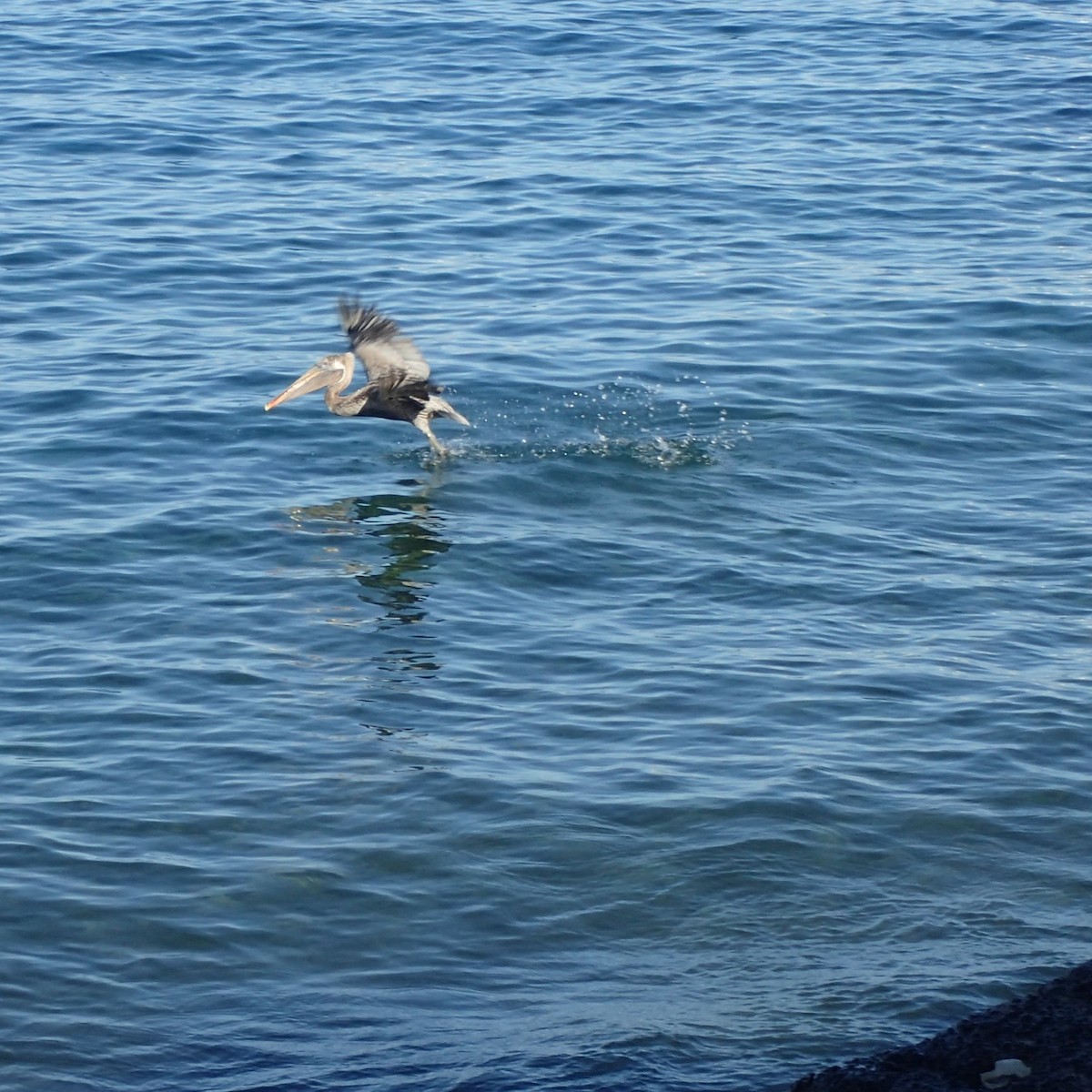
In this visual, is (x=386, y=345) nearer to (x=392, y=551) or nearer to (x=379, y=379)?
(x=379, y=379)

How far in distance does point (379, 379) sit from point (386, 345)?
34 centimetres

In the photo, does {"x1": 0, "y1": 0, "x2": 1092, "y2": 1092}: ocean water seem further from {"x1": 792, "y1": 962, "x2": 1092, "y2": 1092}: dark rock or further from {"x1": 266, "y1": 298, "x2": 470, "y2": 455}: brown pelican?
{"x1": 792, "y1": 962, "x2": 1092, "y2": 1092}: dark rock

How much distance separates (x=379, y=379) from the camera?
50.0ft

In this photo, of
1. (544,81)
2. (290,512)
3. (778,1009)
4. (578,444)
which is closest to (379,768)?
(778,1009)

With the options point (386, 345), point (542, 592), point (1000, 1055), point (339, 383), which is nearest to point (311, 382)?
point (339, 383)

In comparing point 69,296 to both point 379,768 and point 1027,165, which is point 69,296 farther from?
point 1027,165

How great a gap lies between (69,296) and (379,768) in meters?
9.31

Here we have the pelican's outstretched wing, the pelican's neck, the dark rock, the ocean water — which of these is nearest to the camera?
the dark rock

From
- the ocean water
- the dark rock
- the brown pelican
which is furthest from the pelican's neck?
the dark rock

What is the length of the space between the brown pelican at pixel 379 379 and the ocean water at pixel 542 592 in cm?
40

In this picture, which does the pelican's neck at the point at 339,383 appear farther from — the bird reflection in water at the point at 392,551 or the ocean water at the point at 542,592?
the bird reflection in water at the point at 392,551

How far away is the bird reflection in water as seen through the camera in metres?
11.8

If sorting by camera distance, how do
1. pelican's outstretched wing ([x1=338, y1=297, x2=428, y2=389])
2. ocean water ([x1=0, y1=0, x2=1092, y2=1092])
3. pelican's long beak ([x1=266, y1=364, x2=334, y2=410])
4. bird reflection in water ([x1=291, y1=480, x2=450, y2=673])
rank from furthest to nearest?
pelican's long beak ([x1=266, y1=364, x2=334, y2=410]) < pelican's outstretched wing ([x1=338, y1=297, x2=428, y2=389]) < bird reflection in water ([x1=291, y1=480, x2=450, y2=673]) < ocean water ([x1=0, y1=0, x2=1092, y2=1092])

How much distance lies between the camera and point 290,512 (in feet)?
45.0
